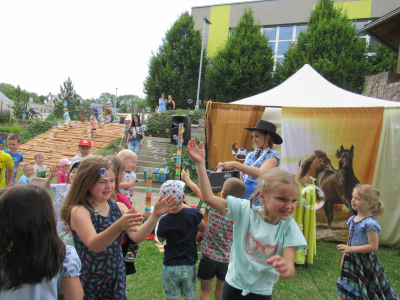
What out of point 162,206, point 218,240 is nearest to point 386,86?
point 218,240

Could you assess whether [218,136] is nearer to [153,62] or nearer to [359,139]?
[359,139]

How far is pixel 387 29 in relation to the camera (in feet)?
30.8

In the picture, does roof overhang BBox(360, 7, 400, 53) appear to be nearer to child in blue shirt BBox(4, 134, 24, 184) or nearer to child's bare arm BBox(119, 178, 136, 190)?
child's bare arm BBox(119, 178, 136, 190)

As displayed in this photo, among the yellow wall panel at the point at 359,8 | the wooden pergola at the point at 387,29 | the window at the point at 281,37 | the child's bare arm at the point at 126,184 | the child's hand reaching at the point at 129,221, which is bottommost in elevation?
the child's bare arm at the point at 126,184

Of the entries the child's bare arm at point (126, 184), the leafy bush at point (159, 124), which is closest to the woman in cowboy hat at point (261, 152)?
the child's bare arm at point (126, 184)

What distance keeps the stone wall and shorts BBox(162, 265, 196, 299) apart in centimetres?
848

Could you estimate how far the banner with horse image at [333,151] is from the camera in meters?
5.00

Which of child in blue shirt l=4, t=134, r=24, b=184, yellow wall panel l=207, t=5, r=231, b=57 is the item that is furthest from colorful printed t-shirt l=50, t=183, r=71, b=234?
yellow wall panel l=207, t=5, r=231, b=57

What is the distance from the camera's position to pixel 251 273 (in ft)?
5.03

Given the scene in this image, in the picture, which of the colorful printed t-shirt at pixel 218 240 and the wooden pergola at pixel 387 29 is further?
the wooden pergola at pixel 387 29

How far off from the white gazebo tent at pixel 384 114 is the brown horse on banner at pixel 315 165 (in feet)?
3.14

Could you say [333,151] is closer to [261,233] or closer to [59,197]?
[261,233]

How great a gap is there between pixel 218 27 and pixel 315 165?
21236mm

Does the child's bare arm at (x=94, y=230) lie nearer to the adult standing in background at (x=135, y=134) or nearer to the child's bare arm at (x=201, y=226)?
the child's bare arm at (x=201, y=226)
